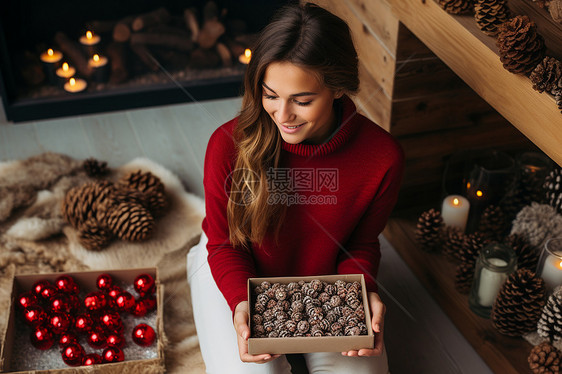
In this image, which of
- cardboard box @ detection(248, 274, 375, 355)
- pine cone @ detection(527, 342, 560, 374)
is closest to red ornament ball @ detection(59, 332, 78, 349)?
cardboard box @ detection(248, 274, 375, 355)

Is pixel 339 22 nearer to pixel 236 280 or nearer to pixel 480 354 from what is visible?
pixel 236 280

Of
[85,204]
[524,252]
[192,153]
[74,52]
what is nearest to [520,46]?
[524,252]

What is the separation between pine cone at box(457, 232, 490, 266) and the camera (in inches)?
64.8

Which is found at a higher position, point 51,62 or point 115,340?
point 51,62

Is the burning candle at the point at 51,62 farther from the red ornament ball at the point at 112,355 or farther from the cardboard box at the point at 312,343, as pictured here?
the cardboard box at the point at 312,343

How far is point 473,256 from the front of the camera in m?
1.65

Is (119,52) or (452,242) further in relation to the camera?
(119,52)

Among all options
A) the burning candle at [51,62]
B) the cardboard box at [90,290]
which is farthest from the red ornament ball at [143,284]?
the burning candle at [51,62]

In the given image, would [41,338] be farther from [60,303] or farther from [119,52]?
[119,52]

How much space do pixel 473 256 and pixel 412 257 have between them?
21 cm

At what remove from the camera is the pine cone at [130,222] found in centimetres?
181

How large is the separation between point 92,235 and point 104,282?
23 cm

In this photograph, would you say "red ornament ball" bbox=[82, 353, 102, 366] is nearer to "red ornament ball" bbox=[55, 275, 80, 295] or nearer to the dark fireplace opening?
"red ornament ball" bbox=[55, 275, 80, 295]

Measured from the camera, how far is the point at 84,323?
5.05ft
